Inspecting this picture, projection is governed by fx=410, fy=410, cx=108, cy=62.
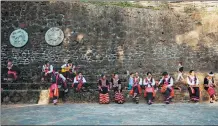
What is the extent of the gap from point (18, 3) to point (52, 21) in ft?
5.33

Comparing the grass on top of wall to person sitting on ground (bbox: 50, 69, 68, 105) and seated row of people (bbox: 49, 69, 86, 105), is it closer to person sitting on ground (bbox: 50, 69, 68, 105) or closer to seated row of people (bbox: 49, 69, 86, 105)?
seated row of people (bbox: 49, 69, 86, 105)

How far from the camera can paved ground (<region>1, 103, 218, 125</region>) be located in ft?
33.7

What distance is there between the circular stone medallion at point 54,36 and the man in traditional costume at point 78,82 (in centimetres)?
214

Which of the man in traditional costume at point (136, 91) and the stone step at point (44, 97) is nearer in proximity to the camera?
the stone step at point (44, 97)

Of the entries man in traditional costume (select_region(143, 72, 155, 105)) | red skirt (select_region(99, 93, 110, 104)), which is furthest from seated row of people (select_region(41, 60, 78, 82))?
man in traditional costume (select_region(143, 72, 155, 105))

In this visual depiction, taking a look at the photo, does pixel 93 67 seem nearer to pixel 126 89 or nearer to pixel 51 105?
pixel 126 89

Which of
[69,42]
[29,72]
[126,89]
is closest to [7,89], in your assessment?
[29,72]

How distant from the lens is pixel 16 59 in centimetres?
1630

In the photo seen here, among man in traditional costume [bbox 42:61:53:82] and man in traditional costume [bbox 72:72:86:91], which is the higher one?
man in traditional costume [bbox 42:61:53:82]

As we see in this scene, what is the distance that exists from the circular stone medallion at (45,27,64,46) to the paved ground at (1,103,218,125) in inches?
146

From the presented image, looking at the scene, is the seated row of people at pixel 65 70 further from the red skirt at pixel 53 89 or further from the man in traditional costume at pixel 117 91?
the man in traditional costume at pixel 117 91

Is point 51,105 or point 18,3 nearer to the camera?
point 51,105

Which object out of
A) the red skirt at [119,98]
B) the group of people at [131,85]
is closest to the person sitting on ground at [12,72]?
the group of people at [131,85]

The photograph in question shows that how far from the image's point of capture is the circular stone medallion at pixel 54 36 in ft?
53.7
